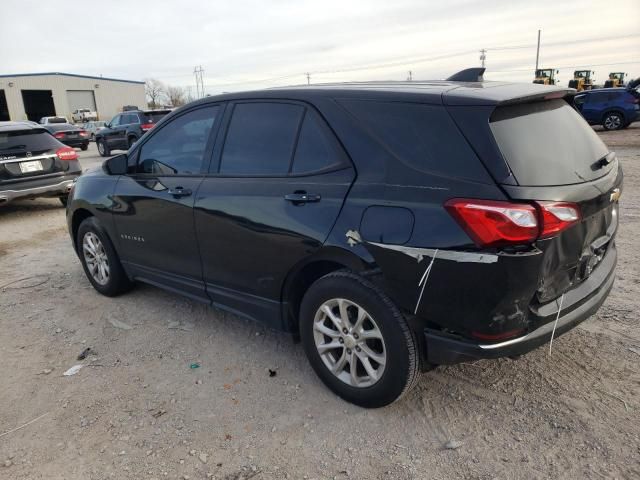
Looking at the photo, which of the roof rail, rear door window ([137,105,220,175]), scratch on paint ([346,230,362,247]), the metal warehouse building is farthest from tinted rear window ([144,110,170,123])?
the metal warehouse building

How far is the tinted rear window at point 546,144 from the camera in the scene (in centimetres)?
237

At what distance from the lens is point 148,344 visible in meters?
3.84

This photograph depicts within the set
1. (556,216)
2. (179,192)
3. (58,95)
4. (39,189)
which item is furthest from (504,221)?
(58,95)

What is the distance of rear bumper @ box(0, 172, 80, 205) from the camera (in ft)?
26.4

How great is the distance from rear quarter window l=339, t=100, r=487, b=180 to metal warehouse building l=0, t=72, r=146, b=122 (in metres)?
64.8

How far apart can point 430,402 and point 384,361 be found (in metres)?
0.48

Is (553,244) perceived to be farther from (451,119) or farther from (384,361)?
(384,361)

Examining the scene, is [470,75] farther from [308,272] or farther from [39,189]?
[39,189]

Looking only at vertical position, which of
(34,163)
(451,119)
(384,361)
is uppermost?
(451,119)

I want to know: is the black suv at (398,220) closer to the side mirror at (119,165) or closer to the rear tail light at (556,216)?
the rear tail light at (556,216)

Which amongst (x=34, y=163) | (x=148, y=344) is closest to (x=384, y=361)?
(x=148, y=344)

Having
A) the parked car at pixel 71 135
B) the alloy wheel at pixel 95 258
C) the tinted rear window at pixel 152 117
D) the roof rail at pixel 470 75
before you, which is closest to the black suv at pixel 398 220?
the roof rail at pixel 470 75

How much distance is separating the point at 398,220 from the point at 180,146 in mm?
2086

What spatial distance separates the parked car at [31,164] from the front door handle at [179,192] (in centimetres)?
578
